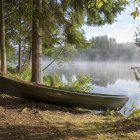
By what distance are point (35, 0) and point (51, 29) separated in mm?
1551

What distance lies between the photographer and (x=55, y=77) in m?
16.7

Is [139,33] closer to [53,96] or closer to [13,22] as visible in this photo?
[53,96]

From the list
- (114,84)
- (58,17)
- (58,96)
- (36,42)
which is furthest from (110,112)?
(114,84)

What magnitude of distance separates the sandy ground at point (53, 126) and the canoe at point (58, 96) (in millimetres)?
591

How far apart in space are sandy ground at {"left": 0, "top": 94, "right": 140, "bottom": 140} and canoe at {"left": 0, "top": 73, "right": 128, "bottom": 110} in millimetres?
591

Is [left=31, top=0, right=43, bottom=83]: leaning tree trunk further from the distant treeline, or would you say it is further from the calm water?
the distant treeline

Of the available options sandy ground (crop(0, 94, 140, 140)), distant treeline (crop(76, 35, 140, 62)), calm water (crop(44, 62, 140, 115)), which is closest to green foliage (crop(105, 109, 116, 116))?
calm water (crop(44, 62, 140, 115))

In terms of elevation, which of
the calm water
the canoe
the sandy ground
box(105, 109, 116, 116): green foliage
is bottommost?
the calm water

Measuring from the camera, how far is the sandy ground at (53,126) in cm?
602

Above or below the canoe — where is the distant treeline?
above

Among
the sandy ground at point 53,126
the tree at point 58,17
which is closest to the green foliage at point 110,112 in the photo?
the sandy ground at point 53,126

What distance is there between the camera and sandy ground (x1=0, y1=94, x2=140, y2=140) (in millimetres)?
6023

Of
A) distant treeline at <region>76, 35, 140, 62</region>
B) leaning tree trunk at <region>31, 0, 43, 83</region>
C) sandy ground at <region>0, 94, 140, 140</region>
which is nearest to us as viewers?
sandy ground at <region>0, 94, 140, 140</region>

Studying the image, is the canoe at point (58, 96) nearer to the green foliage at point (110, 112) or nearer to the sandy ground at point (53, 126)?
the green foliage at point (110, 112)
